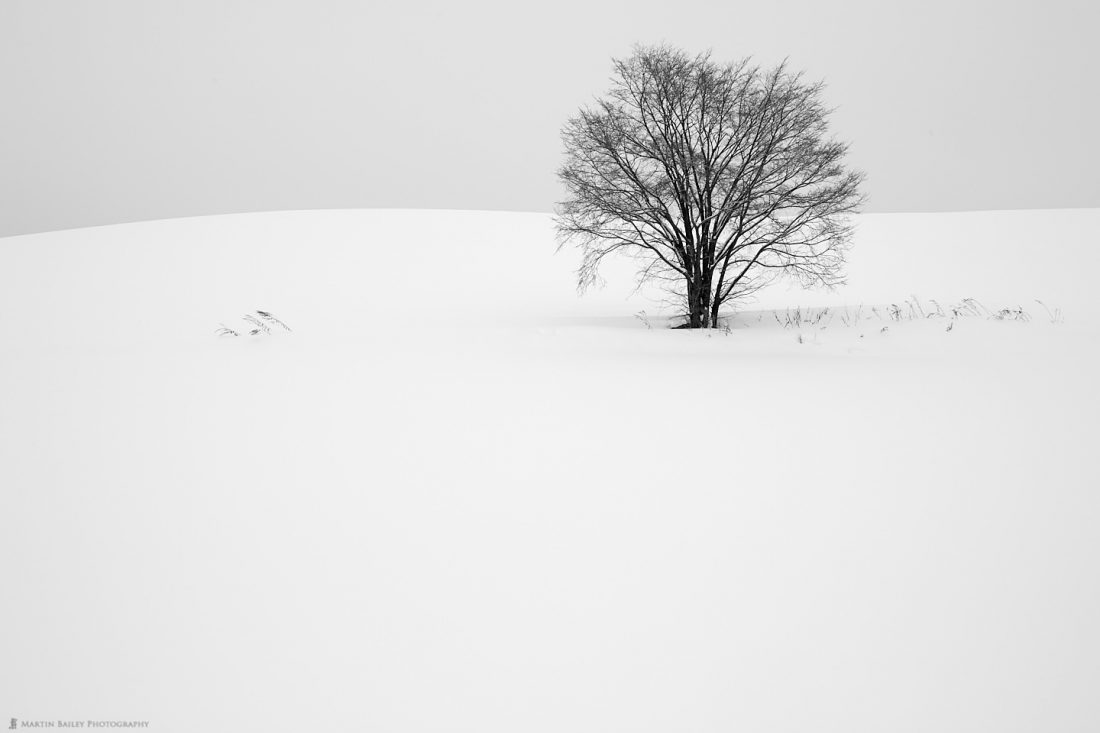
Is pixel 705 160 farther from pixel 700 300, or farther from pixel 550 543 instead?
pixel 550 543

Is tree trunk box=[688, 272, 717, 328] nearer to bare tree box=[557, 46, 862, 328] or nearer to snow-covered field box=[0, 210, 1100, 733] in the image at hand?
bare tree box=[557, 46, 862, 328]

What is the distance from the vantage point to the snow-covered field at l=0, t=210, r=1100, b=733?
2311 mm

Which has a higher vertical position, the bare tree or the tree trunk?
the bare tree

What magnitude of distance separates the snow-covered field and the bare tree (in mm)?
5211

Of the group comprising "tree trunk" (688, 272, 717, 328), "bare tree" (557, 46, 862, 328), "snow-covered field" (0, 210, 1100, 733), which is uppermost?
"bare tree" (557, 46, 862, 328)

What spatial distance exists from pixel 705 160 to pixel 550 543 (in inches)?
453

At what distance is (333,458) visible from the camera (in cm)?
469

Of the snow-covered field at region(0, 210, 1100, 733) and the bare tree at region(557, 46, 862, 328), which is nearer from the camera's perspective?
the snow-covered field at region(0, 210, 1100, 733)

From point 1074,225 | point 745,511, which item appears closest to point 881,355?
point 745,511

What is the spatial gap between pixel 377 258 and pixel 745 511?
2558 cm

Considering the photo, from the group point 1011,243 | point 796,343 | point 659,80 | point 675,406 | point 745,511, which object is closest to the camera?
point 745,511

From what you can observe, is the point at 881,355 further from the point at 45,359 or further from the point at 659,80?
the point at 45,359

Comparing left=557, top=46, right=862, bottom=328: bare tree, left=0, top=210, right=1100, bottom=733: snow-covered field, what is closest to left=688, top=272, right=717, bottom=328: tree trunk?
left=557, top=46, right=862, bottom=328: bare tree

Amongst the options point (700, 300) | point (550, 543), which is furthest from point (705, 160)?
point (550, 543)
